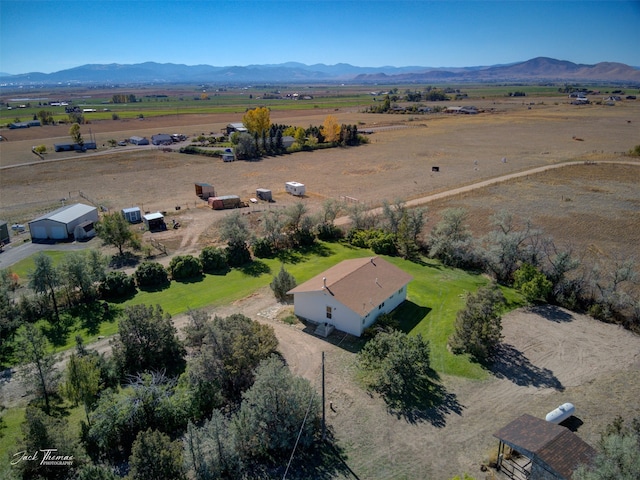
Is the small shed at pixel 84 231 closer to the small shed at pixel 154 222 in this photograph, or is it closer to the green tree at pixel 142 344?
the small shed at pixel 154 222

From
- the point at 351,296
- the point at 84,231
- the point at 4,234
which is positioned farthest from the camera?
the point at 84,231

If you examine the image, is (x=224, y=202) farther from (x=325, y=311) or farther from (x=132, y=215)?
(x=325, y=311)

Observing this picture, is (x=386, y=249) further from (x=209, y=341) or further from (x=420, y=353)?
(x=209, y=341)

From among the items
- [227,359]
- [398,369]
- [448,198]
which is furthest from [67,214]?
[448,198]

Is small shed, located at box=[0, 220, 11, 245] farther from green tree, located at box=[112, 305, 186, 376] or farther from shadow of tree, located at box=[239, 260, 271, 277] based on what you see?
green tree, located at box=[112, 305, 186, 376]

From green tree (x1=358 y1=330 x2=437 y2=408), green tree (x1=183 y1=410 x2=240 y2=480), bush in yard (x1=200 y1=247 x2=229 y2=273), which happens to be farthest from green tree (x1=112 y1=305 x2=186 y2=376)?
bush in yard (x1=200 y1=247 x2=229 y2=273)

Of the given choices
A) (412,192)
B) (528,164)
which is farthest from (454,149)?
(412,192)

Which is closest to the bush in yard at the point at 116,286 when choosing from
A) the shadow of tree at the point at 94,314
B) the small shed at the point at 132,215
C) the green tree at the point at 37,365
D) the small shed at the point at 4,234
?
the shadow of tree at the point at 94,314
